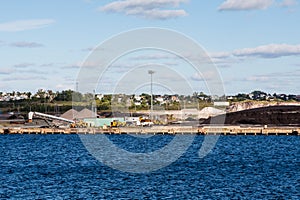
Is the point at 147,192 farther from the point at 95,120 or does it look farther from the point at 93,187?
the point at 95,120

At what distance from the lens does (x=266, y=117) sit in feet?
604

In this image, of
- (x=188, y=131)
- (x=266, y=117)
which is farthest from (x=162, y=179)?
(x=266, y=117)

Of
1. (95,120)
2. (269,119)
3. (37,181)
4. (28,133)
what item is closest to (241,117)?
(269,119)

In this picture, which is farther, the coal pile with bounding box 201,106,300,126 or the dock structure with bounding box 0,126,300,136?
the coal pile with bounding box 201,106,300,126

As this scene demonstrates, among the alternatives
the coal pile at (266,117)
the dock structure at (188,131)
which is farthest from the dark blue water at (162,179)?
the coal pile at (266,117)

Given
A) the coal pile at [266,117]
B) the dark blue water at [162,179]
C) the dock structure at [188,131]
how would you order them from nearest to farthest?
the dark blue water at [162,179] < the dock structure at [188,131] < the coal pile at [266,117]

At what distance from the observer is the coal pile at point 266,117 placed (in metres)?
178

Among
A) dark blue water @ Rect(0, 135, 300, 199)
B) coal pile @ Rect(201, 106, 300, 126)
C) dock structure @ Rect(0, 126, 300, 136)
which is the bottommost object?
dark blue water @ Rect(0, 135, 300, 199)

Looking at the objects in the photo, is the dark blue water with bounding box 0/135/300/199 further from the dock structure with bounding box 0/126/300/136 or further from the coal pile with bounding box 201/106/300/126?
the coal pile with bounding box 201/106/300/126

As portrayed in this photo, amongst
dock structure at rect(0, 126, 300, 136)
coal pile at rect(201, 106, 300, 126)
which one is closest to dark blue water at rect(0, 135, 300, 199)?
dock structure at rect(0, 126, 300, 136)

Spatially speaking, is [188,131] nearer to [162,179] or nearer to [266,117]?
[266,117]

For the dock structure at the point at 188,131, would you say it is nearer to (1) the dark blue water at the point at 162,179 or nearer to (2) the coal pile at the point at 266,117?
(2) the coal pile at the point at 266,117

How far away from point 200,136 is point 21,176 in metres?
86.9

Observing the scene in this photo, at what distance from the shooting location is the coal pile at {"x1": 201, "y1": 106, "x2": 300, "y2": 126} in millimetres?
177875
